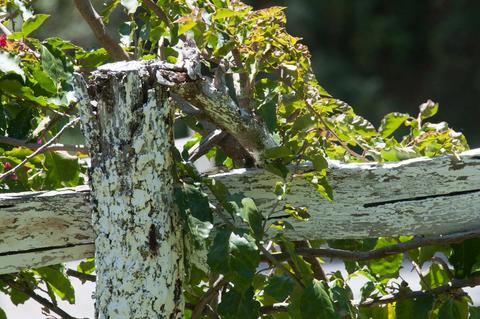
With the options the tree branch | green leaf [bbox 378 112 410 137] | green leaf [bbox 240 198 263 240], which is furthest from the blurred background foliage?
green leaf [bbox 240 198 263 240]

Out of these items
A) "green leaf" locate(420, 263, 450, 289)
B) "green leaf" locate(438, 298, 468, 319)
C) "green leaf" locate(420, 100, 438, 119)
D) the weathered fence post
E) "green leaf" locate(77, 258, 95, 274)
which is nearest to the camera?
the weathered fence post

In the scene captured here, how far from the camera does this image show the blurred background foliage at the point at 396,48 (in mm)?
7590

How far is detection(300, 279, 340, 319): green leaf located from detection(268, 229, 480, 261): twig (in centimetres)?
12

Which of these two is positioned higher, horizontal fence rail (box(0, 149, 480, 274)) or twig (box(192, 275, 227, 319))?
horizontal fence rail (box(0, 149, 480, 274))

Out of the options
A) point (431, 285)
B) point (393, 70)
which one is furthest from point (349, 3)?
point (431, 285)

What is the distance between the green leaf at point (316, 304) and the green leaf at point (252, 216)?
11 centimetres

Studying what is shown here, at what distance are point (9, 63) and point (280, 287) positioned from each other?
0.51 metres

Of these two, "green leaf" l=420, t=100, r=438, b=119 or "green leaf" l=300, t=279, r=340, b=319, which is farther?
"green leaf" l=420, t=100, r=438, b=119

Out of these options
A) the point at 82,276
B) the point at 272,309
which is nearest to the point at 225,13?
the point at 272,309

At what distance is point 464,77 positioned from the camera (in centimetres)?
777

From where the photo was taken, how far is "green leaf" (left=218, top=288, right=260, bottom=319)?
1240mm

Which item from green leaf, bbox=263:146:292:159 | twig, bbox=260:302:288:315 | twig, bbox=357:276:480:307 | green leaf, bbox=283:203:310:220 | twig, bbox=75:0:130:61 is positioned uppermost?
twig, bbox=75:0:130:61

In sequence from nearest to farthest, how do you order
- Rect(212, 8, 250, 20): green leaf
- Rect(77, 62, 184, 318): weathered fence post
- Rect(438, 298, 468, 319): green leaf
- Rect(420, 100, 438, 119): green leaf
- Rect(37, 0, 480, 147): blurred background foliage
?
Rect(77, 62, 184, 318): weathered fence post, Rect(212, 8, 250, 20): green leaf, Rect(438, 298, 468, 319): green leaf, Rect(420, 100, 438, 119): green leaf, Rect(37, 0, 480, 147): blurred background foliage

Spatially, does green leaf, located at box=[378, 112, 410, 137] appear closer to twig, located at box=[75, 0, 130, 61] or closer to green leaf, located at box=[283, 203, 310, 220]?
green leaf, located at box=[283, 203, 310, 220]
